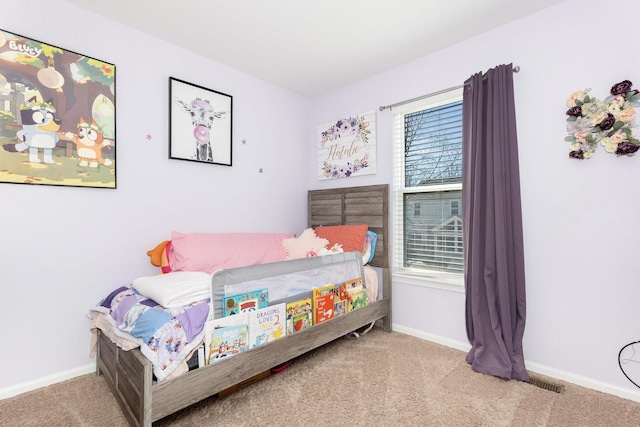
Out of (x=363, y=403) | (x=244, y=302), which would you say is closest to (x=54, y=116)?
(x=244, y=302)

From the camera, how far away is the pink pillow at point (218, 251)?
216 centimetres

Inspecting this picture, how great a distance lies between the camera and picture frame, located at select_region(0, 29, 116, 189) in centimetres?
178

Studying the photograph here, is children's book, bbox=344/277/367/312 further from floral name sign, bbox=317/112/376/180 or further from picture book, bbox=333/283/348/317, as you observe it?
floral name sign, bbox=317/112/376/180

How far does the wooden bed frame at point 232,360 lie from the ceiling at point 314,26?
1.16 m

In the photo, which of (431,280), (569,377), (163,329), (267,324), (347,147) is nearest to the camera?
(163,329)

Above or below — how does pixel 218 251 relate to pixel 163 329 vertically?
above

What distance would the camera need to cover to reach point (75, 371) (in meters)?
1.99

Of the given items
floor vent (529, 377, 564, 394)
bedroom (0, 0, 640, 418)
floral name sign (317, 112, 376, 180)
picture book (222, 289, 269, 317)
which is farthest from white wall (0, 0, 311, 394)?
floor vent (529, 377, 564, 394)

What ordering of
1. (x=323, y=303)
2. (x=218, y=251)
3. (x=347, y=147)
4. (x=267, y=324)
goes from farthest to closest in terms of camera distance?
(x=347, y=147) < (x=218, y=251) < (x=323, y=303) < (x=267, y=324)

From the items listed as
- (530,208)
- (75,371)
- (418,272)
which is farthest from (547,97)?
(75,371)

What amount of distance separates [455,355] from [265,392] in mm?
1391

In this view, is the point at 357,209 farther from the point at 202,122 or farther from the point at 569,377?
the point at 569,377

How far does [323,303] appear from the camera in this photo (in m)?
A: 2.19

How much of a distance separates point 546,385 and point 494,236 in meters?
0.93
